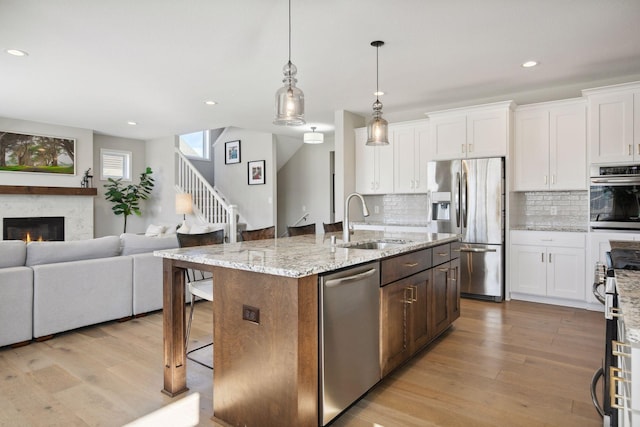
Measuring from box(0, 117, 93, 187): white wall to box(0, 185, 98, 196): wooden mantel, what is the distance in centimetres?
21

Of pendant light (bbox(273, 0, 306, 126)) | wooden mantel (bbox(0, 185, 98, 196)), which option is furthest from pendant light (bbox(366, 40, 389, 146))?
wooden mantel (bbox(0, 185, 98, 196))

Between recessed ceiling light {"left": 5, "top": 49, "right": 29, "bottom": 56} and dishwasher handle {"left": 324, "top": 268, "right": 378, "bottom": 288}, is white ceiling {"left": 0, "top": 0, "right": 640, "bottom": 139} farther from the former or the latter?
dishwasher handle {"left": 324, "top": 268, "right": 378, "bottom": 288}

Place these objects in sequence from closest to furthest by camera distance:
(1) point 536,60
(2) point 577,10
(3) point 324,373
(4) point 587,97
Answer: (3) point 324,373 < (2) point 577,10 < (1) point 536,60 < (4) point 587,97

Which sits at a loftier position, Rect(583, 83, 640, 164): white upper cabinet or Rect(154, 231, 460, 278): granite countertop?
Rect(583, 83, 640, 164): white upper cabinet

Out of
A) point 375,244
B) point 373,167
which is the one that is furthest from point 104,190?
point 375,244

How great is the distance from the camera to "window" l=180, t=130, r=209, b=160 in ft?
31.2

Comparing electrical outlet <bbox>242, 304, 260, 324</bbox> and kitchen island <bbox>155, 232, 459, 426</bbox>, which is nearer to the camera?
kitchen island <bbox>155, 232, 459, 426</bbox>

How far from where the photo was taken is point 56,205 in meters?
6.91

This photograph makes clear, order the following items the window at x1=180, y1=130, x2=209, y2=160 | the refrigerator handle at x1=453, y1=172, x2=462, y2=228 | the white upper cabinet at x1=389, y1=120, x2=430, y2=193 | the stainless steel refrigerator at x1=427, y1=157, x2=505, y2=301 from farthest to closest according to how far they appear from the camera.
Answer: the window at x1=180, y1=130, x2=209, y2=160, the white upper cabinet at x1=389, y1=120, x2=430, y2=193, the refrigerator handle at x1=453, y1=172, x2=462, y2=228, the stainless steel refrigerator at x1=427, y1=157, x2=505, y2=301

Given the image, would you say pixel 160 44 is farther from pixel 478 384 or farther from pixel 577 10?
pixel 478 384

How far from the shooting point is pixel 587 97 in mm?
4180

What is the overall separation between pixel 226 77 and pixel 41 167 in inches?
187

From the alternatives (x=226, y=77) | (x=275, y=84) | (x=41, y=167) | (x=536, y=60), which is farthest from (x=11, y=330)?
(x=536, y=60)

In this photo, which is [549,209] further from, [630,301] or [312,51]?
[630,301]
